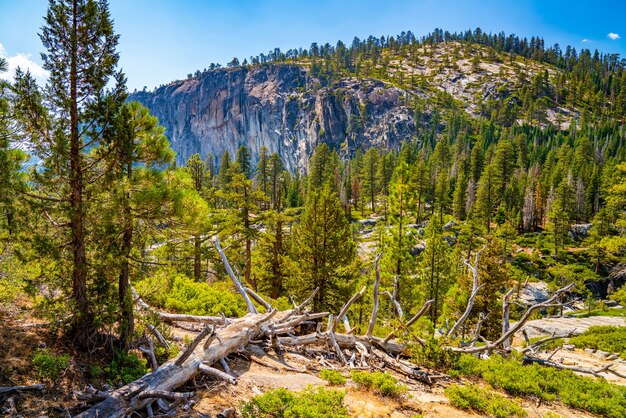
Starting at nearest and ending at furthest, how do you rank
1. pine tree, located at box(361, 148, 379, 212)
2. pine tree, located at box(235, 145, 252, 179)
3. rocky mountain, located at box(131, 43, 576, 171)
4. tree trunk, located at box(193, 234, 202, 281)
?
tree trunk, located at box(193, 234, 202, 281) < pine tree, located at box(235, 145, 252, 179) < pine tree, located at box(361, 148, 379, 212) < rocky mountain, located at box(131, 43, 576, 171)

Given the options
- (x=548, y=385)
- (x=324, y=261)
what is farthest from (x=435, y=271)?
(x=548, y=385)

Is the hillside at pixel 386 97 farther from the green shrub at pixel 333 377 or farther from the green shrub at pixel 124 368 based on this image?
the green shrub at pixel 124 368

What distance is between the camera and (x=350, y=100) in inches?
6122

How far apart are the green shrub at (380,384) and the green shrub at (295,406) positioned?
3.64 feet

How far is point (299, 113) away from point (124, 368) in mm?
166244

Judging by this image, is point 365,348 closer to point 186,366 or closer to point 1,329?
point 186,366

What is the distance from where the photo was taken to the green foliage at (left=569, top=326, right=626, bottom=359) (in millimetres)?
17062

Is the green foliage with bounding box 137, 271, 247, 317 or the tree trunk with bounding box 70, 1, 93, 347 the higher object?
the tree trunk with bounding box 70, 1, 93, 347

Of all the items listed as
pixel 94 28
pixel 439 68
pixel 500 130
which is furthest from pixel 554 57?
pixel 94 28

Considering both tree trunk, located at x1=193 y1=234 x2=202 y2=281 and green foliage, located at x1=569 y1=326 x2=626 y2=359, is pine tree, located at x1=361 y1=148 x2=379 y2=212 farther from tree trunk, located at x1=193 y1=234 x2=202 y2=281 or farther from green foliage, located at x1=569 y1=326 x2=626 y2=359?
tree trunk, located at x1=193 y1=234 x2=202 y2=281

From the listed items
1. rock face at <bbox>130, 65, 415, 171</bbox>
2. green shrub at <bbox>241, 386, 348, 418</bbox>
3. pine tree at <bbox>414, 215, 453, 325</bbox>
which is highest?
rock face at <bbox>130, 65, 415, 171</bbox>

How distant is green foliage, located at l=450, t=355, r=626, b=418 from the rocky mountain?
141351 mm

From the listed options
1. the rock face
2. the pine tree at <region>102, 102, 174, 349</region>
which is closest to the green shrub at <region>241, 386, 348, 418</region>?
the pine tree at <region>102, 102, 174, 349</region>

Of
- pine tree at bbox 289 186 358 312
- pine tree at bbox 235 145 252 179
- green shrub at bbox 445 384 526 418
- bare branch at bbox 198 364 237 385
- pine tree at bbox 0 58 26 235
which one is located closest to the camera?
pine tree at bbox 0 58 26 235
